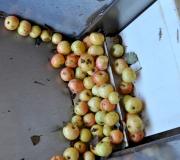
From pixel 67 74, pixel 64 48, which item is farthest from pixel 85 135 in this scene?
pixel 64 48

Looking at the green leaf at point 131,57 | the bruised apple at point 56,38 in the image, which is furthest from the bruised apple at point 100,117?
the bruised apple at point 56,38

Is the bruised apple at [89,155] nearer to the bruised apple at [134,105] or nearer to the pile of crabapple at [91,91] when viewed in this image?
the pile of crabapple at [91,91]

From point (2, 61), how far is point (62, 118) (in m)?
0.34

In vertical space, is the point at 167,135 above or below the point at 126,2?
below

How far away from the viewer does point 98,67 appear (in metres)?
1.49

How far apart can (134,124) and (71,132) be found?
0.26 m

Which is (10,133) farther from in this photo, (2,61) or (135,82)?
(135,82)

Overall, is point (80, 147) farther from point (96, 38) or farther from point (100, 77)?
point (96, 38)

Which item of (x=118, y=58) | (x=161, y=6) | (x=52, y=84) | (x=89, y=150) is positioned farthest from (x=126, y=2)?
(x=89, y=150)

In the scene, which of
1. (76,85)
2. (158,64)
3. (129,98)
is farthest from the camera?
(76,85)

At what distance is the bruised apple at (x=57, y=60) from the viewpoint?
1.56 m

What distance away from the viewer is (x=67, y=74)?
1546 mm

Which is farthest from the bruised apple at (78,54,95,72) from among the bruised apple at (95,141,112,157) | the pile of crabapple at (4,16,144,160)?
the bruised apple at (95,141,112,157)

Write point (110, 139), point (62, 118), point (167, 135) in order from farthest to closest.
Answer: point (62, 118), point (110, 139), point (167, 135)
